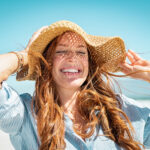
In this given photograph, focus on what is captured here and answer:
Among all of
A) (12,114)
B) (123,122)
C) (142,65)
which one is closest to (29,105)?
(12,114)

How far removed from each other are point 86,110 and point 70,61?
55 cm

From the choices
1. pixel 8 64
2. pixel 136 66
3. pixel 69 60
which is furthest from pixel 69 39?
pixel 136 66

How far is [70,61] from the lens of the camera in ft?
5.65

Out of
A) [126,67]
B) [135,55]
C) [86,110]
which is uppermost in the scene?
[135,55]

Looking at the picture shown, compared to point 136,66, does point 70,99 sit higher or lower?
lower

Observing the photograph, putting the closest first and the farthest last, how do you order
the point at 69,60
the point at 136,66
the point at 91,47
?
1. the point at 69,60
2. the point at 136,66
3. the point at 91,47

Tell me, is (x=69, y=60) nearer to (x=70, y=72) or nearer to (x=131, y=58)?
(x=70, y=72)

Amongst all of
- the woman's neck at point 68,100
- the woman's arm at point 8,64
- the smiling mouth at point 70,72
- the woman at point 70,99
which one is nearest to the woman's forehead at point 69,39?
the woman at point 70,99

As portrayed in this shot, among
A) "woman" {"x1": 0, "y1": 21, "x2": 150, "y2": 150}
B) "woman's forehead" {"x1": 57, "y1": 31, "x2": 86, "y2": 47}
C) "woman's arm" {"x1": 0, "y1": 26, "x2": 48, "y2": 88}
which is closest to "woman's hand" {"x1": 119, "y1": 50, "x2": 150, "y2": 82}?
"woman" {"x1": 0, "y1": 21, "x2": 150, "y2": 150}

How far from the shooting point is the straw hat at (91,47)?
64.9 inches

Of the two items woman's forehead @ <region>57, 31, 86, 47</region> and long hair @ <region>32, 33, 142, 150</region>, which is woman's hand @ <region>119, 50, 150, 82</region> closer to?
long hair @ <region>32, 33, 142, 150</region>

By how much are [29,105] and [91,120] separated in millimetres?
616

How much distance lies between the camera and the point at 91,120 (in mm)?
1816

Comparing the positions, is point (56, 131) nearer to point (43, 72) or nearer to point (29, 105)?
point (29, 105)
